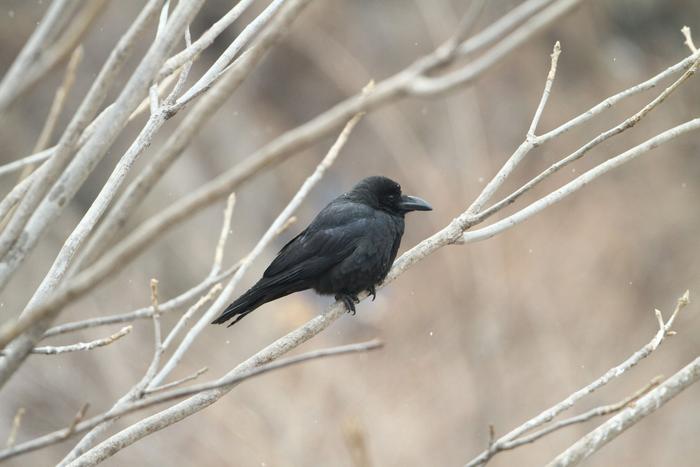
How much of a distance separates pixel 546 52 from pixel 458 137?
2299mm

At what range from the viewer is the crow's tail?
15.4 ft

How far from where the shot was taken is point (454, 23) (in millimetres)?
13867

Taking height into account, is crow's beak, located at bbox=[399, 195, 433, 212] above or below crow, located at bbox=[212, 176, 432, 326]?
above

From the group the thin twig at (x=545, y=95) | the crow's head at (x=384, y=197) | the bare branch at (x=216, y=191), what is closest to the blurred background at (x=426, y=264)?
the crow's head at (x=384, y=197)

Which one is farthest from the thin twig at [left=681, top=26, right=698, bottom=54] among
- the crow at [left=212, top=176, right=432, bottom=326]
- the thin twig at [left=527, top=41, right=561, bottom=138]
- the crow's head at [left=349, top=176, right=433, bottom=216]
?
the crow's head at [left=349, top=176, right=433, bottom=216]

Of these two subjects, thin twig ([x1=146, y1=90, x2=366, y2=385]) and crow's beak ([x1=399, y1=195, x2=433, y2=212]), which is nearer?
thin twig ([x1=146, y1=90, x2=366, y2=385])

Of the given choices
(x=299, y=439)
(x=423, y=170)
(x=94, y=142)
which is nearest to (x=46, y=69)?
(x=94, y=142)

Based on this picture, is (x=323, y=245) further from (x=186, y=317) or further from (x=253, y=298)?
(x=186, y=317)

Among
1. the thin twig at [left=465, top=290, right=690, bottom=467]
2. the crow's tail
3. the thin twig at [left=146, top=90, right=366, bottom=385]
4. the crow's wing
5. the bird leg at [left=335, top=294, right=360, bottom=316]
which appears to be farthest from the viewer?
the crow's wing

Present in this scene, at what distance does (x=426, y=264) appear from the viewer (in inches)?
526

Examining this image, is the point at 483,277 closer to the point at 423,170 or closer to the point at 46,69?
the point at 423,170

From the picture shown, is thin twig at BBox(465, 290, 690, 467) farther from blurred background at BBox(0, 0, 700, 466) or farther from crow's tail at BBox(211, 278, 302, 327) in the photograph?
blurred background at BBox(0, 0, 700, 466)

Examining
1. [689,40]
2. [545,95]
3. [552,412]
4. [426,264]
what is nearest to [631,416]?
[552,412]

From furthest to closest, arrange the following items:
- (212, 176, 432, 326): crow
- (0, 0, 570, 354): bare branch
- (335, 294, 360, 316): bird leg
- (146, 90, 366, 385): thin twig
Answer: (212, 176, 432, 326): crow, (335, 294, 360, 316): bird leg, (146, 90, 366, 385): thin twig, (0, 0, 570, 354): bare branch
